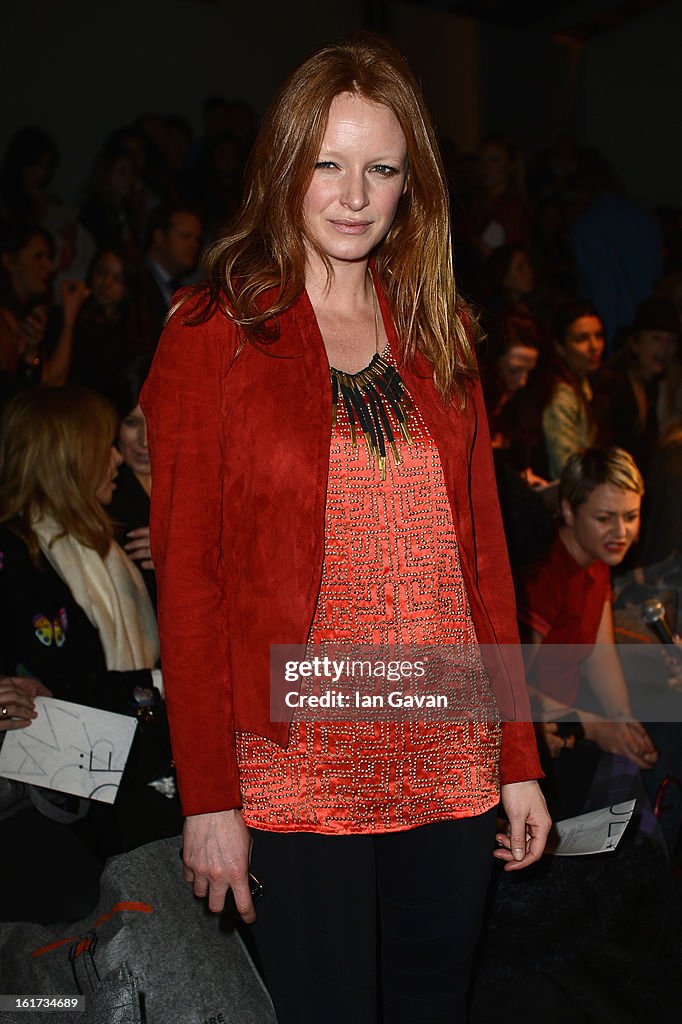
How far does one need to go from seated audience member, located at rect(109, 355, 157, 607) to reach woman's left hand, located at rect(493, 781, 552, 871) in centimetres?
168

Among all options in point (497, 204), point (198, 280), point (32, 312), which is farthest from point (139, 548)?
point (497, 204)

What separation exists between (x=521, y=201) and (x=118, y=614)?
14.7 ft

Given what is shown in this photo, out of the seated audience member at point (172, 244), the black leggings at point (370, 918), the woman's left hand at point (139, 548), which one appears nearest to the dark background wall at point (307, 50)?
the seated audience member at point (172, 244)

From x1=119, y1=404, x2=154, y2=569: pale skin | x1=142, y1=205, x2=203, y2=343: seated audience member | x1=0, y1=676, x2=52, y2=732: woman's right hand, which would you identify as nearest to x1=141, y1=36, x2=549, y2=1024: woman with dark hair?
x1=0, y1=676, x2=52, y2=732: woman's right hand

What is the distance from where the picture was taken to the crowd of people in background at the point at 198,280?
265 cm

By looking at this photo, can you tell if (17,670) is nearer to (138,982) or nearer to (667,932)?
(138,982)

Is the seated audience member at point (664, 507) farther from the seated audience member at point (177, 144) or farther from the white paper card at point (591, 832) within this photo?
the seated audience member at point (177, 144)

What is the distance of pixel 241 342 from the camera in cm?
121

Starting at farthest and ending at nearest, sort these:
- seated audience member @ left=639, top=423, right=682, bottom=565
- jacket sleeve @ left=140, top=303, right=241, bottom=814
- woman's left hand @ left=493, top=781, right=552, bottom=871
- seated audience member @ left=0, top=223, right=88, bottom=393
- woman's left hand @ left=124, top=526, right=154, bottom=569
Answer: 1. seated audience member @ left=0, top=223, right=88, bottom=393
2. seated audience member @ left=639, top=423, right=682, bottom=565
3. woman's left hand @ left=124, top=526, right=154, bottom=569
4. woman's left hand @ left=493, top=781, right=552, bottom=871
5. jacket sleeve @ left=140, top=303, right=241, bottom=814

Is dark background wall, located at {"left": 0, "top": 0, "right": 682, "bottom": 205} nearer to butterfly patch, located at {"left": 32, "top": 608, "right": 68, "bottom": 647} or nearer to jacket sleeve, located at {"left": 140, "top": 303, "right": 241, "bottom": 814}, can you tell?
butterfly patch, located at {"left": 32, "top": 608, "right": 68, "bottom": 647}

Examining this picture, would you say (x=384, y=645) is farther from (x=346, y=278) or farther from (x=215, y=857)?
(x=346, y=278)

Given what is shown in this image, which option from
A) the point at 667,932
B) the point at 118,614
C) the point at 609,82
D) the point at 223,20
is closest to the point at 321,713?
the point at 667,932

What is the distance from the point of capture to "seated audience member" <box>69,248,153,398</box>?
4.20 m

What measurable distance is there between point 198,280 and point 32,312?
1.13m
